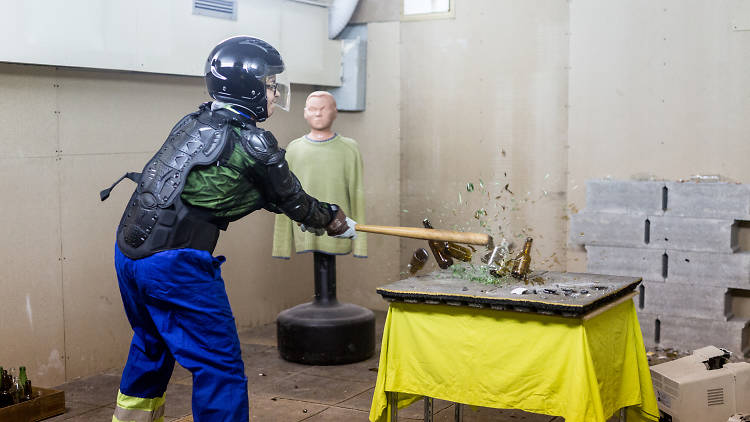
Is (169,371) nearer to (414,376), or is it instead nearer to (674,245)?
(414,376)

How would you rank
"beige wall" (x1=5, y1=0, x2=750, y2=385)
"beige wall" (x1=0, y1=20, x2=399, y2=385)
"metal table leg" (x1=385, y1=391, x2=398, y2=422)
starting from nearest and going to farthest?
"metal table leg" (x1=385, y1=391, x2=398, y2=422), "beige wall" (x1=0, y1=20, x2=399, y2=385), "beige wall" (x1=5, y1=0, x2=750, y2=385)

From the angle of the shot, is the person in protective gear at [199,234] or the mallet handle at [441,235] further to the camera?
the mallet handle at [441,235]

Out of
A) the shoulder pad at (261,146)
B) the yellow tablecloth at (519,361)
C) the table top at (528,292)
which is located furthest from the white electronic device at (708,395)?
the shoulder pad at (261,146)

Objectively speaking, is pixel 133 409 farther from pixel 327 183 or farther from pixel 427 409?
pixel 327 183

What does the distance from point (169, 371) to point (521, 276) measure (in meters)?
1.52

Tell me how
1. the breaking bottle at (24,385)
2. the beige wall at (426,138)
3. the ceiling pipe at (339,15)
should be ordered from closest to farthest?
the breaking bottle at (24,385) → the beige wall at (426,138) → the ceiling pipe at (339,15)

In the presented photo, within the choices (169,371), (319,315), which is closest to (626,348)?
(169,371)

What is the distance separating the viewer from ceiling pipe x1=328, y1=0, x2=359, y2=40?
6262 millimetres

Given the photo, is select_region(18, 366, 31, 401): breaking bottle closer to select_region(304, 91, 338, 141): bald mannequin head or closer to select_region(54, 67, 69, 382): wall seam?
select_region(54, 67, 69, 382): wall seam

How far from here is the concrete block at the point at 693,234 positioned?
17.0 feet

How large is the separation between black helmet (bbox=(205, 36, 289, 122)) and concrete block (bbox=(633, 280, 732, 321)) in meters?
3.17

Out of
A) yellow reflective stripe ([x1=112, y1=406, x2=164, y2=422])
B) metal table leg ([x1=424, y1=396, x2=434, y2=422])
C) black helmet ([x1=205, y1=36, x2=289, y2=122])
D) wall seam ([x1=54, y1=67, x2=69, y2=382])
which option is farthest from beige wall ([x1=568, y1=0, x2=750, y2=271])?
yellow reflective stripe ([x1=112, y1=406, x2=164, y2=422])

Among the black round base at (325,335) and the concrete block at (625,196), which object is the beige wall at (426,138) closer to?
the concrete block at (625,196)

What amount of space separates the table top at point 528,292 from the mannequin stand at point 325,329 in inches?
59.2
